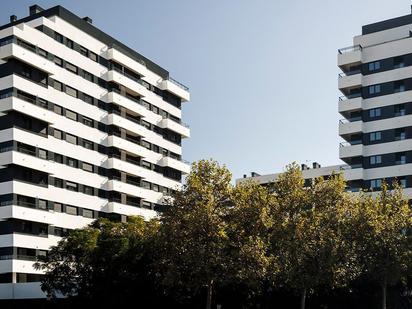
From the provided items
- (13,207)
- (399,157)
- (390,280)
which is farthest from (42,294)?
(399,157)

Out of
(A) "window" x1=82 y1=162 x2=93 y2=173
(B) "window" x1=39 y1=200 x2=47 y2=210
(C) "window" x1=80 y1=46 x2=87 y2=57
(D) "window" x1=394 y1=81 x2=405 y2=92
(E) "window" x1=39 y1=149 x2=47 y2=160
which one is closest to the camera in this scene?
(B) "window" x1=39 y1=200 x2=47 y2=210

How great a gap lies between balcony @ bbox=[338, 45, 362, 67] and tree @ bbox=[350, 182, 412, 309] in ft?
142

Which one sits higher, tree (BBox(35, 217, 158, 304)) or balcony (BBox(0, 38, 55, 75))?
balcony (BBox(0, 38, 55, 75))

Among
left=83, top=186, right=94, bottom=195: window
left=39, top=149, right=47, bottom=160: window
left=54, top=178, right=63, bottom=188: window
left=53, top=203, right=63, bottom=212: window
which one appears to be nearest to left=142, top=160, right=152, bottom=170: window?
left=83, top=186, right=94, bottom=195: window

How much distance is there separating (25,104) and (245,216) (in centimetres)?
3456

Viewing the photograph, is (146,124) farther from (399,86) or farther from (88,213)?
(399,86)

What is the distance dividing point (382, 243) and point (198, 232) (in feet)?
51.9

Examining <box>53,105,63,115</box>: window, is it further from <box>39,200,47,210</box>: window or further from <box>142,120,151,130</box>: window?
<box>142,120,151,130</box>: window

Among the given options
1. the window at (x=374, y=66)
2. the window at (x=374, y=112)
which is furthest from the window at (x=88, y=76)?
the window at (x=374, y=66)

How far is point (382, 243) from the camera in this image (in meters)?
50.7

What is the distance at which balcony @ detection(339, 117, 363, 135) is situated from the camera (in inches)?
3506

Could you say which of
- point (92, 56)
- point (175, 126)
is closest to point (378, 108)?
point (175, 126)

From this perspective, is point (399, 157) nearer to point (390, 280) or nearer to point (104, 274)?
point (390, 280)

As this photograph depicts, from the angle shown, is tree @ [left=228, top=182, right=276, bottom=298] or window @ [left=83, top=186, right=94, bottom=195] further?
window @ [left=83, top=186, right=94, bottom=195]
